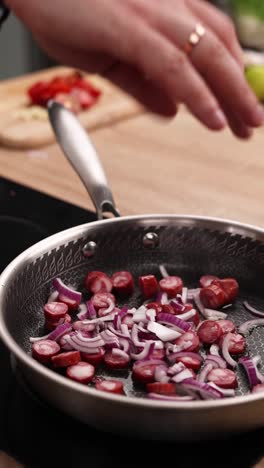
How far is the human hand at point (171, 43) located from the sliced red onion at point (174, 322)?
34cm

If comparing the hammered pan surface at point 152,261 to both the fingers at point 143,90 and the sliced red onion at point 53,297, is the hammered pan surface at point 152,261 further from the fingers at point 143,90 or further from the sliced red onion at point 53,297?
the fingers at point 143,90

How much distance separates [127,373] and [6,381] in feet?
0.41

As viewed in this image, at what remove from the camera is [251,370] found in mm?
731

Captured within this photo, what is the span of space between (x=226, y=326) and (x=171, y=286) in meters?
0.11

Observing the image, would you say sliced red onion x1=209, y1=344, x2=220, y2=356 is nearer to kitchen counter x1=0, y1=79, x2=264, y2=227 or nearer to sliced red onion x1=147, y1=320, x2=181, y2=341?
sliced red onion x1=147, y1=320, x2=181, y2=341

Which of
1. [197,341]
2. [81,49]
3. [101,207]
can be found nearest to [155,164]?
[81,49]

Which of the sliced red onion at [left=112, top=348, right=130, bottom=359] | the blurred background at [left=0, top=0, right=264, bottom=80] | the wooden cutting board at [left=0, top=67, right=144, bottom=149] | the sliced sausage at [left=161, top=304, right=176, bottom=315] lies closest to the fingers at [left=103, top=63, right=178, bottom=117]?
the wooden cutting board at [left=0, top=67, right=144, bottom=149]

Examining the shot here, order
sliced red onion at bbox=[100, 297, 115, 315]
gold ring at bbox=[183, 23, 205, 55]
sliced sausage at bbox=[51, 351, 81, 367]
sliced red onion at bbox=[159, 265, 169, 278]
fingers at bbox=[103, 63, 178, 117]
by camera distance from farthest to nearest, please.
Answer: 1. fingers at bbox=[103, 63, 178, 117]
2. gold ring at bbox=[183, 23, 205, 55]
3. sliced red onion at bbox=[159, 265, 169, 278]
4. sliced red onion at bbox=[100, 297, 115, 315]
5. sliced sausage at bbox=[51, 351, 81, 367]

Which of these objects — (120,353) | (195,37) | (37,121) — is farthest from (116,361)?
(37,121)

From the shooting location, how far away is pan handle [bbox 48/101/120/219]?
1.03 metres

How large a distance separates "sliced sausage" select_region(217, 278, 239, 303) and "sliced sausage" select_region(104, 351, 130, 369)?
0.20 m

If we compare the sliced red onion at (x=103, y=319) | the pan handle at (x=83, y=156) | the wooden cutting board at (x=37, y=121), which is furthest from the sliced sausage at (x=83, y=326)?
the wooden cutting board at (x=37, y=121)

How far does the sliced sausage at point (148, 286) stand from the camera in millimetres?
904

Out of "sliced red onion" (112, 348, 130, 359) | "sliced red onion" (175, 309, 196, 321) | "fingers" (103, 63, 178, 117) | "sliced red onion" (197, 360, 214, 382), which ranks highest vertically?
"fingers" (103, 63, 178, 117)
